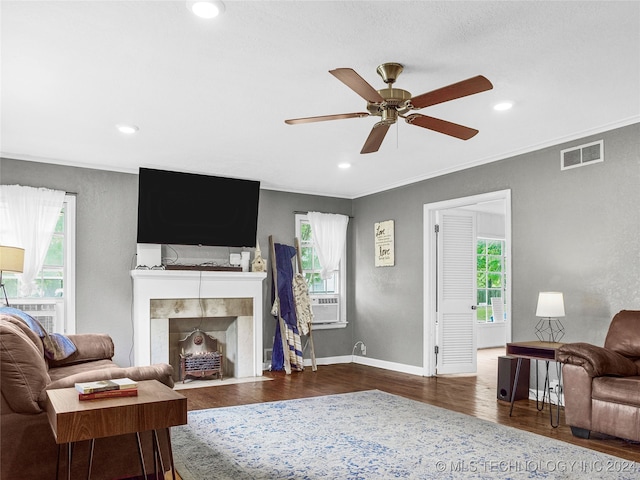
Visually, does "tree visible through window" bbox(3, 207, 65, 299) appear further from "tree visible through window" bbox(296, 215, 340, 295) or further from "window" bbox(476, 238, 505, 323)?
→ "window" bbox(476, 238, 505, 323)

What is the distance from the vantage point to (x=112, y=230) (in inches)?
242

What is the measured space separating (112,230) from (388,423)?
12.9 feet

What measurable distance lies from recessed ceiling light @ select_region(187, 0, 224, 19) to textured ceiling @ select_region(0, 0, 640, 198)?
0.05 m

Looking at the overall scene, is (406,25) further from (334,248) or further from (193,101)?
(334,248)

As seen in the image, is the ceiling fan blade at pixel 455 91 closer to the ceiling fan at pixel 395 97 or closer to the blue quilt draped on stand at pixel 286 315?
the ceiling fan at pixel 395 97

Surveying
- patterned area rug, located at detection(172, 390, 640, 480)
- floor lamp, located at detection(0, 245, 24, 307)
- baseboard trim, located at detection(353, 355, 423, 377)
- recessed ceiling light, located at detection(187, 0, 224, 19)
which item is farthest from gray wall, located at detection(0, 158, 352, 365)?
recessed ceiling light, located at detection(187, 0, 224, 19)

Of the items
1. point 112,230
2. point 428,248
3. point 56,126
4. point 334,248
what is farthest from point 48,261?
point 428,248

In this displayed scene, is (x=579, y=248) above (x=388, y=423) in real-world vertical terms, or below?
above

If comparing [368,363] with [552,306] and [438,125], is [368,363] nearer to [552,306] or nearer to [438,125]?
[552,306]

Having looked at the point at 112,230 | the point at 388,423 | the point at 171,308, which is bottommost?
the point at 388,423

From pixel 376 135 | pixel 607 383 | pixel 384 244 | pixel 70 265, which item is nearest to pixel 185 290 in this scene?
pixel 70 265

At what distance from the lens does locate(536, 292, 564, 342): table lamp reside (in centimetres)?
453

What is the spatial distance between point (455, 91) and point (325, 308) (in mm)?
5140

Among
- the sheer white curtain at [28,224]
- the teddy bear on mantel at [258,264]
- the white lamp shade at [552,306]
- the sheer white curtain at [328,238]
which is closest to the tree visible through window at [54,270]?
the sheer white curtain at [28,224]
